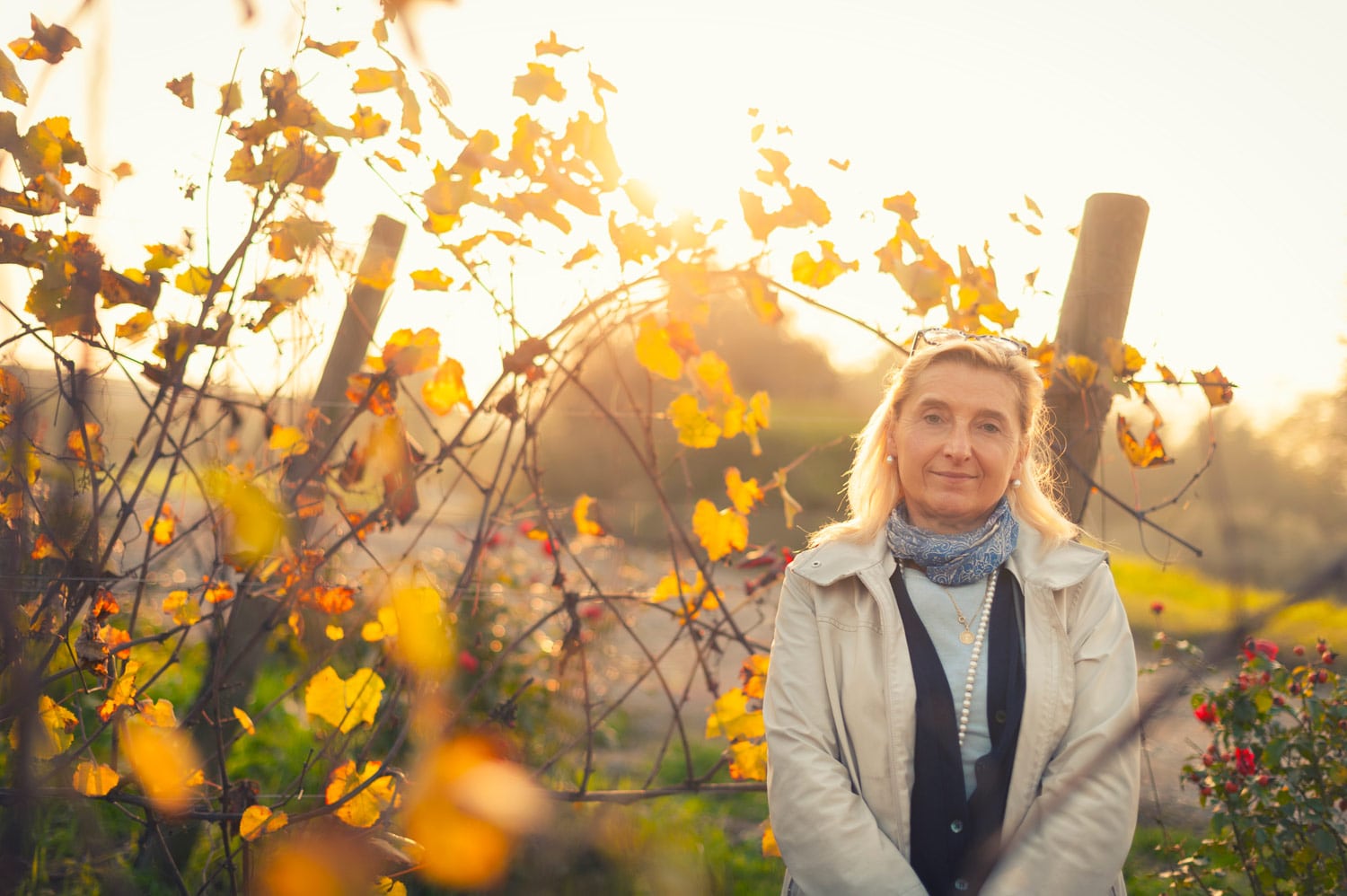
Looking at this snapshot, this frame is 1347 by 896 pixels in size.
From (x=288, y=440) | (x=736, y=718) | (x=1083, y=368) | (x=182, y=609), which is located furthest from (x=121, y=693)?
(x=1083, y=368)

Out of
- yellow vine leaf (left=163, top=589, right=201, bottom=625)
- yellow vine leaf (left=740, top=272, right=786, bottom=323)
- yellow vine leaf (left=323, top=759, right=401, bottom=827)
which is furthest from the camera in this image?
yellow vine leaf (left=740, top=272, right=786, bottom=323)

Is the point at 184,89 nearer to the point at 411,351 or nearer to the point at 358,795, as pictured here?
the point at 411,351

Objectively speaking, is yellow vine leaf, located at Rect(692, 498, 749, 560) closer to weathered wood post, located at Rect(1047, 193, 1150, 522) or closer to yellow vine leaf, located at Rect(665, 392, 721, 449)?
yellow vine leaf, located at Rect(665, 392, 721, 449)

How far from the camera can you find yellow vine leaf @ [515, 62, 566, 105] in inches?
75.7

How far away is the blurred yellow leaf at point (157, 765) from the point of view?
1.87m

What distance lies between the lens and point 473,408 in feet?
7.06

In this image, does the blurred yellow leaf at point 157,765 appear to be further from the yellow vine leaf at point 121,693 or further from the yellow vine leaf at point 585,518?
the yellow vine leaf at point 585,518

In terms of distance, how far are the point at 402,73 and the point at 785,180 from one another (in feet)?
2.48

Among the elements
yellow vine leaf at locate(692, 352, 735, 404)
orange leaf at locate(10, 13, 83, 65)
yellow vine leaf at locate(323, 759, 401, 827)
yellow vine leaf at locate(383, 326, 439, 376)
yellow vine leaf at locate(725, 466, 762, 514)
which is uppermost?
orange leaf at locate(10, 13, 83, 65)

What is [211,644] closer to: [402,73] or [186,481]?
[186,481]

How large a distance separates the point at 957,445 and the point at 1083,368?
556 millimetres

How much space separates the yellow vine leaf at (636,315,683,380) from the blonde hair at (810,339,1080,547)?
45 cm

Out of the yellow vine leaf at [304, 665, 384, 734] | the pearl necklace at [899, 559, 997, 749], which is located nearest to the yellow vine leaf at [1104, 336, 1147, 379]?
the pearl necklace at [899, 559, 997, 749]

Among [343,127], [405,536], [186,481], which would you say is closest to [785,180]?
[343,127]
